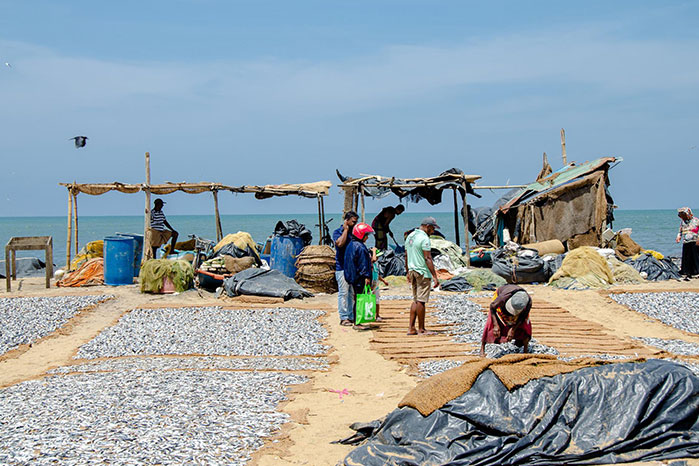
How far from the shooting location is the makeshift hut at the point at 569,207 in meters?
16.8

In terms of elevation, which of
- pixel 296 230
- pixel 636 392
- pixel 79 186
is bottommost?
pixel 636 392

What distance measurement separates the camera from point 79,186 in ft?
57.4

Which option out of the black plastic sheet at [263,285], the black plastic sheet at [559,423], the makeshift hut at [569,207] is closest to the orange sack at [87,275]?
the black plastic sheet at [263,285]

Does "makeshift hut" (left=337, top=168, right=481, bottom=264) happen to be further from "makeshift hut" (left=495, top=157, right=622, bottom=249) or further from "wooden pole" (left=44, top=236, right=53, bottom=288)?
"wooden pole" (left=44, top=236, right=53, bottom=288)

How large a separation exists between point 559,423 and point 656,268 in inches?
463

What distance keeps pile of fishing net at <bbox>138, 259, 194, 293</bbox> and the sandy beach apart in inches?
9.2

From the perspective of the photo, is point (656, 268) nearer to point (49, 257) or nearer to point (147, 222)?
point (147, 222)

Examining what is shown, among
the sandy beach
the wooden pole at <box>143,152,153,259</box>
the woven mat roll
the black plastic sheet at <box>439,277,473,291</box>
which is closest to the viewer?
the woven mat roll

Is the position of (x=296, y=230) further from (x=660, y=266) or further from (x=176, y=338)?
(x=660, y=266)

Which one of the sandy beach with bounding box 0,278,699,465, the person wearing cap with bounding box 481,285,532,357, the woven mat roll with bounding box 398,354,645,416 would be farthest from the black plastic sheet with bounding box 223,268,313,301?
the woven mat roll with bounding box 398,354,645,416

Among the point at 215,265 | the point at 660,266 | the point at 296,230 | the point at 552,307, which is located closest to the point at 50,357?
the point at 215,265

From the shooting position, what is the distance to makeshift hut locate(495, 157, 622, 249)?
16.8 metres

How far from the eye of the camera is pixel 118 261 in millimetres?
15430

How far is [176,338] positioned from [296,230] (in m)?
5.99
